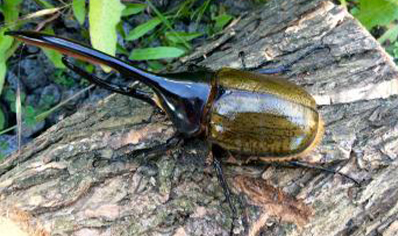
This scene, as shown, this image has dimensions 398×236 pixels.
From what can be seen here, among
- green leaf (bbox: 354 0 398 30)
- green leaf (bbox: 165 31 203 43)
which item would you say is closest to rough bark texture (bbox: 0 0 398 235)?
green leaf (bbox: 354 0 398 30)

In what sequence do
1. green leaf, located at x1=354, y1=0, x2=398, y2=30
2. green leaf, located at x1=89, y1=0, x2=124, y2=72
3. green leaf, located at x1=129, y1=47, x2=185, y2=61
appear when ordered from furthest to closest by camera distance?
1. green leaf, located at x1=129, y1=47, x2=185, y2=61
2. green leaf, located at x1=354, y1=0, x2=398, y2=30
3. green leaf, located at x1=89, y1=0, x2=124, y2=72

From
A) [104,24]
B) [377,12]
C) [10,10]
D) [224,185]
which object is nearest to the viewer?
[224,185]

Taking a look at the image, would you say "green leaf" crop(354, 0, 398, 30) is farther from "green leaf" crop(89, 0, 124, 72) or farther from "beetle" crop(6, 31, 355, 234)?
"green leaf" crop(89, 0, 124, 72)

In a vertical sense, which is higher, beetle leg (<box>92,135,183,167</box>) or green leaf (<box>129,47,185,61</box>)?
green leaf (<box>129,47,185,61</box>)

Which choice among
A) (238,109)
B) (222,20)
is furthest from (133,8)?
(238,109)

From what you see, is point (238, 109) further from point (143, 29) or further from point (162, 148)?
point (143, 29)

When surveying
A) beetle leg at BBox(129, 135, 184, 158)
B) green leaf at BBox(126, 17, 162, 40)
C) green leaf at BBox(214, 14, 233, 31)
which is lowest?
beetle leg at BBox(129, 135, 184, 158)
